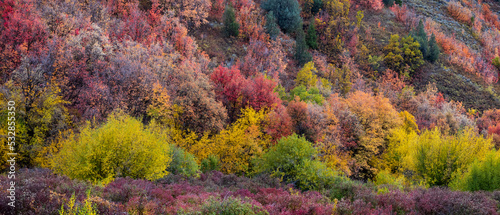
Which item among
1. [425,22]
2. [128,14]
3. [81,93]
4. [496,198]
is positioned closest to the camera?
[496,198]

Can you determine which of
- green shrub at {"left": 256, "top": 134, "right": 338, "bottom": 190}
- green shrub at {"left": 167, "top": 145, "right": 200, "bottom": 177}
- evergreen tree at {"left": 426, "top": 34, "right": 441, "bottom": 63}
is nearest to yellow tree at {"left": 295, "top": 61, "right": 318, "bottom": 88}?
green shrub at {"left": 256, "top": 134, "right": 338, "bottom": 190}

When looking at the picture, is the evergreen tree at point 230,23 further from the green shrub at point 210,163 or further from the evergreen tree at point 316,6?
the green shrub at point 210,163

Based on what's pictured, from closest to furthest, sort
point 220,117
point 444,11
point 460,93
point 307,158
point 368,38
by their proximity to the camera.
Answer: point 307,158, point 220,117, point 460,93, point 368,38, point 444,11

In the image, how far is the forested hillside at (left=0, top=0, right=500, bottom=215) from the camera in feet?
51.4

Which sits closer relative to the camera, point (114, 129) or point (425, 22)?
point (114, 129)

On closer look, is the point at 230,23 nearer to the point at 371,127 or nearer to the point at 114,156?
the point at 371,127

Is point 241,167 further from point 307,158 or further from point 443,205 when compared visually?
point 443,205

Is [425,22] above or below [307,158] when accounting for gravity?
above

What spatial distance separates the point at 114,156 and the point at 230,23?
5331cm

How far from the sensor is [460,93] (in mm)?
81812

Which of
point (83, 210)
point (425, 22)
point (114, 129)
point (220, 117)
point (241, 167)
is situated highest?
point (425, 22)

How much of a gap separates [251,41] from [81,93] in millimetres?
41219

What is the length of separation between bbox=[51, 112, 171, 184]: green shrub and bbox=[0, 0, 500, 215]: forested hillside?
13 cm

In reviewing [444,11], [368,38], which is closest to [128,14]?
[368,38]
